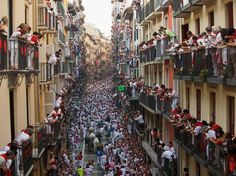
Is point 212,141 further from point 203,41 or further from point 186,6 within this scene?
point 186,6

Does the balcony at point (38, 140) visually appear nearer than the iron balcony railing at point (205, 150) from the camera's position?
No

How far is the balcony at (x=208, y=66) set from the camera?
52.6 ft

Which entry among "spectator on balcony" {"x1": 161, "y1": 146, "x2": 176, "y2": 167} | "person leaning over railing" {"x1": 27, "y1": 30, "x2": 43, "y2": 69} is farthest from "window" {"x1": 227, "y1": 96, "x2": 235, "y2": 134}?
"spectator on balcony" {"x1": 161, "y1": 146, "x2": 176, "y2": 167}

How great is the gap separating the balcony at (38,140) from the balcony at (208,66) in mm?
6599

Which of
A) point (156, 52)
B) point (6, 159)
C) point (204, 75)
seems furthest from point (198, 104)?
point (6, 159)

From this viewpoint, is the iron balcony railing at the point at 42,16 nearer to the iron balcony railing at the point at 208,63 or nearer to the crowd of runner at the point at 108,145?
the iron balcony railing at the point at 208,63

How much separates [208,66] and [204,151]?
9.51 ft

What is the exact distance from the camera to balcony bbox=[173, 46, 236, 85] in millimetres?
16047

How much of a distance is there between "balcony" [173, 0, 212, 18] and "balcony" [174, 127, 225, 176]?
4931 millimetres

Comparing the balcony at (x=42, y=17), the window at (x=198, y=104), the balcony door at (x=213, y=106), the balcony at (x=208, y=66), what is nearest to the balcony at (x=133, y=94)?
the balcony at (x=42, y=17)

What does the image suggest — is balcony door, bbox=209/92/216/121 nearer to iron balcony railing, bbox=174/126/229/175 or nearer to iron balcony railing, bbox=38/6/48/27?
iron balcony railing, bbox=174/126/229/175

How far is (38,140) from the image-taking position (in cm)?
2453

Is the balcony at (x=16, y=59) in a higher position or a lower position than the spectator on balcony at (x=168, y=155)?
higher

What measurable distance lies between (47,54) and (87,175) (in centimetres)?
722
